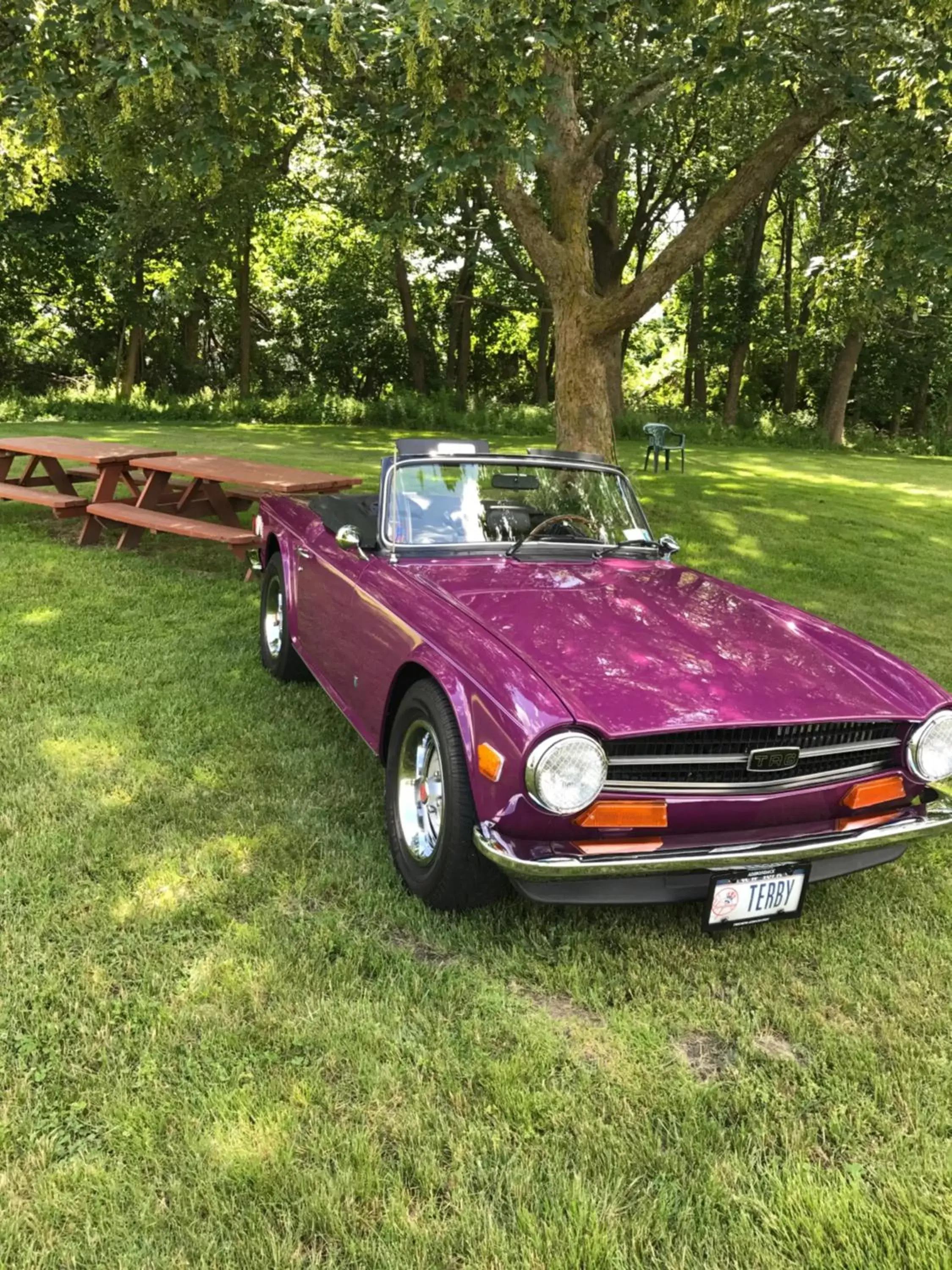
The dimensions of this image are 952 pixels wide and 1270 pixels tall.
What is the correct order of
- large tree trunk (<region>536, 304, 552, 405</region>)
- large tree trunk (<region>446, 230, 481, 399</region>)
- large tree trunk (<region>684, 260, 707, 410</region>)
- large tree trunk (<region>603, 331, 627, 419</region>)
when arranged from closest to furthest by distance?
large tree trunk (<region>603, 331, 627, 419</region>)
large tree trunk (<region>446, 230, 481, 399</region>)
large tree trunk (<region>536, 304, 552, 405</region>)
large tree trunk (<region>684, 260, 707, 410</region>)

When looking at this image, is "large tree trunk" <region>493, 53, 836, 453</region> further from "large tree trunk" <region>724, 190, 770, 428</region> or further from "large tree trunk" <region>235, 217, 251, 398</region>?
"large tree trunk" <region>724, 190, 770, 428</region>

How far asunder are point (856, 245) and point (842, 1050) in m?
7.43

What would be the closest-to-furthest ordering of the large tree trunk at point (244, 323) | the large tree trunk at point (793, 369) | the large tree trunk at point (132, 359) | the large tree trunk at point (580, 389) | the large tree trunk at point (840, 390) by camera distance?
1. the large tree trunk at point (580, 389)
2. the large tree trunk at point (840, 390)
3. the large tree trunk at point (132, 359)
4. the large tree trunk at point (244, 323)
5. the large tree trunk at point (793, 369)

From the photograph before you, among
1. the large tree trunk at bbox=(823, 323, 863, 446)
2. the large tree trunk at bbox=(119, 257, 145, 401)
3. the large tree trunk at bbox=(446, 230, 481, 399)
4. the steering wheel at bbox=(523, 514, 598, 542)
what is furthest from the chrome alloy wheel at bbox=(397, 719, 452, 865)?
the large tree trunk at bbox=(823, 323, 863, 446)

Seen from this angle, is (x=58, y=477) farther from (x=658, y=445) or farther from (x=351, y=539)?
(x=658, y=445)

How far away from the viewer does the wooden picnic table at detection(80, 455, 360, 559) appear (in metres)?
7.06

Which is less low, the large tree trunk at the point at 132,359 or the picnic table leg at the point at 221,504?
the large tree trunk at the point at 132,359

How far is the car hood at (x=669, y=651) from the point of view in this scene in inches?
105

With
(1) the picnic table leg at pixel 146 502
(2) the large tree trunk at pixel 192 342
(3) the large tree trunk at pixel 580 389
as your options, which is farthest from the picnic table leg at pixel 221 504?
(2) the large tree trunk at pixel 192 342

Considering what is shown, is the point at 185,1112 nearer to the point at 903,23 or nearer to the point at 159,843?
the point at 159,843

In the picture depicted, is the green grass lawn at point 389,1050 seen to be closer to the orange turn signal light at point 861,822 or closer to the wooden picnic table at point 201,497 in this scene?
the orange turn signal light at point 861,822

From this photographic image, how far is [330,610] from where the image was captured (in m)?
4.09

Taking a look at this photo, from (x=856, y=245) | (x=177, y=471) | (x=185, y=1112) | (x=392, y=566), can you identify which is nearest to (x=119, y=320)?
(x=177, y=471)

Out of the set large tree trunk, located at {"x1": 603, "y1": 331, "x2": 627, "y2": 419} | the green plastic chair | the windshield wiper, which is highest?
large tree trunk, located at {"x1": 603, "y1": 331, "x2": 627, "y2": 419}
